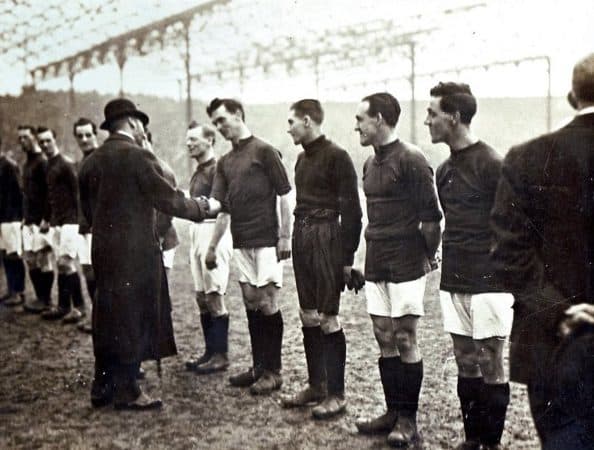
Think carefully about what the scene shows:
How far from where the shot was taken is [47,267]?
7297mm

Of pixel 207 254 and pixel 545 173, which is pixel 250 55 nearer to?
pixel 207 254

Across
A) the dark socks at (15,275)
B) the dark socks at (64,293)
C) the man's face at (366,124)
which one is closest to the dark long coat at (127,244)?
the man's face at (366,124)

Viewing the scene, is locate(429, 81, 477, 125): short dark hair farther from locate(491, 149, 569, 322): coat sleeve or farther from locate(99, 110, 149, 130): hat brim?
locate(99, 110, 149, 130): hat brim

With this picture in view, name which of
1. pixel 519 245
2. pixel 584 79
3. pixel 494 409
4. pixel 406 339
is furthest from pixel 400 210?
pixel 584 79

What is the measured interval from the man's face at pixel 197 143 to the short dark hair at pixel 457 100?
93.6 inches

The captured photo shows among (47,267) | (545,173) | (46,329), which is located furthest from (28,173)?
(545,173)

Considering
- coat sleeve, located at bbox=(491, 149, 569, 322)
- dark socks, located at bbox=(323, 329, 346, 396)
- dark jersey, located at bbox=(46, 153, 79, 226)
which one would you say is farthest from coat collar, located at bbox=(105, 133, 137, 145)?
coat sleeve, located at bbox=(491, 149, 569, 322)

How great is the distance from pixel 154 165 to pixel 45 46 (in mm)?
3896

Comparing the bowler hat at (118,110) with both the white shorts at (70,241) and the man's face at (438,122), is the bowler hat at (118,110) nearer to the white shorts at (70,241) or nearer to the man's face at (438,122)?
the man's face at (438,122)

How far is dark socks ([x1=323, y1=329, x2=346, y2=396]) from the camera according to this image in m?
4.00

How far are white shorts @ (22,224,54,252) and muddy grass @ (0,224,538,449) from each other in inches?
49.8

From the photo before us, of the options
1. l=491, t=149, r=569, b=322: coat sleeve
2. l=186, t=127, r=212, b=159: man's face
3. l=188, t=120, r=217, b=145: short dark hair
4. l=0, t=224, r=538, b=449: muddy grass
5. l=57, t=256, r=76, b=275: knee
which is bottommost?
l=0, t=224, r=538, b=449: muddy grass

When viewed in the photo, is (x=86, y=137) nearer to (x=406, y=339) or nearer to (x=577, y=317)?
(x=406, y=339)

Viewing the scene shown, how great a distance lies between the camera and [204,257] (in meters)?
5.14
